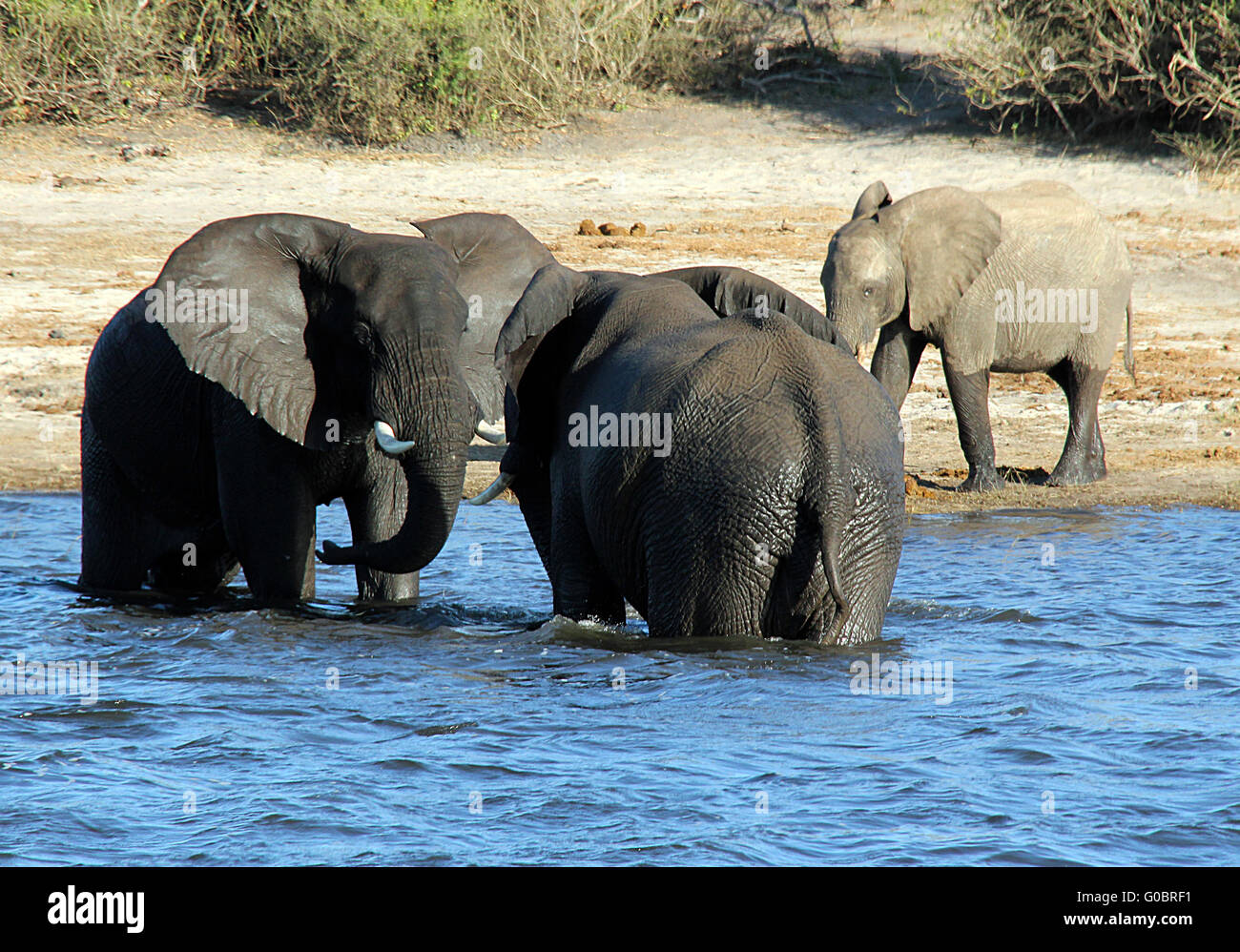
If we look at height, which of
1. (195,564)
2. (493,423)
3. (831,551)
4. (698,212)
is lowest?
(195,564)

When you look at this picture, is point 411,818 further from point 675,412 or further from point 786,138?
point 786,138

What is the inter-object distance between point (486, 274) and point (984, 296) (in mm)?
4378

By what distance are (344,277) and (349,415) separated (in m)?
0.53

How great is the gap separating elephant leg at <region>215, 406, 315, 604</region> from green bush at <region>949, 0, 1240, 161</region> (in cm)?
1122

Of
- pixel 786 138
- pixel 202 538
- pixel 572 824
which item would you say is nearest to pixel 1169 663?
pixel 572 824

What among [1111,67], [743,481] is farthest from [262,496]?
[1111,67]

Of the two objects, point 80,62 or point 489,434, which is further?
point 80,62

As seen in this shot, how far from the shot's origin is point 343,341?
6461mm

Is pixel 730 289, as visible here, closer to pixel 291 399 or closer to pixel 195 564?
pixel 291 399

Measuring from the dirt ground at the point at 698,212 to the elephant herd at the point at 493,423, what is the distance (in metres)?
3.11

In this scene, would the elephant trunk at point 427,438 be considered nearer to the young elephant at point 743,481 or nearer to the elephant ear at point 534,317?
Answer: the elephant ear at point 534,317
